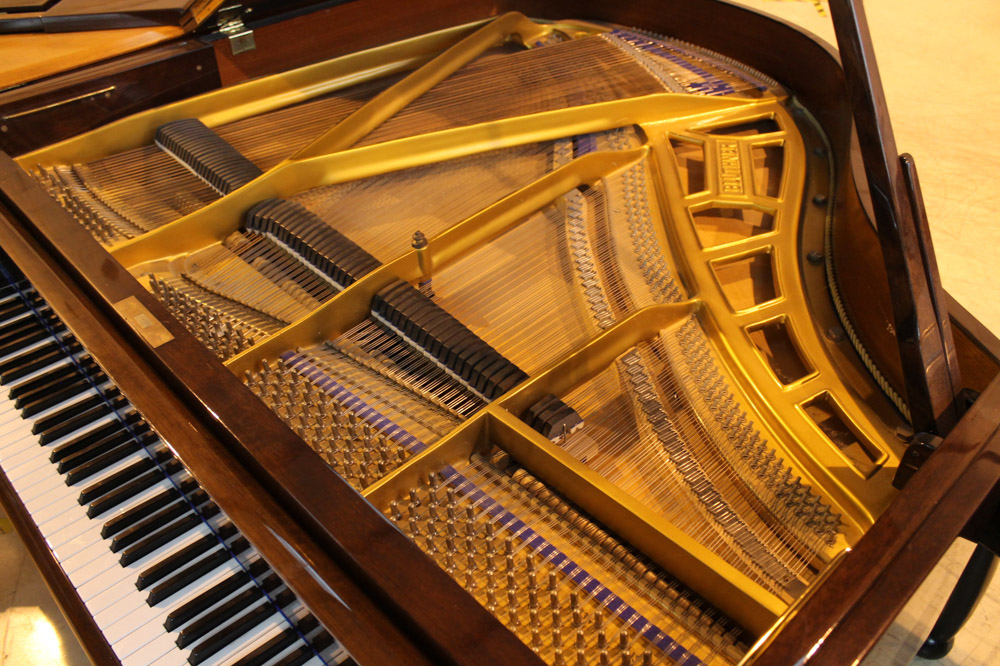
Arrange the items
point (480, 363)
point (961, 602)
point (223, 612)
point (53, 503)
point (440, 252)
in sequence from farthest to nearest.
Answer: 1. point (440, 252)
2. point (961, 602)
3. point (480, 363)
4. point (53, 503)
5. point (223, 612)

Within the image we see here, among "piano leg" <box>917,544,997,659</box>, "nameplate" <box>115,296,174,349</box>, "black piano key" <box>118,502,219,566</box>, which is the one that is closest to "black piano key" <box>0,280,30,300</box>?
"nameplate" <box>115,296,174,349</box>

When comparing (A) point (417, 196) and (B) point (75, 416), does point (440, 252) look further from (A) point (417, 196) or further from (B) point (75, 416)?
(B) point (75, 416)

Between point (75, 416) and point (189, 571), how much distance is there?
1.88 feet

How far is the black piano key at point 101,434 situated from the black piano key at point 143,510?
0.18 metres

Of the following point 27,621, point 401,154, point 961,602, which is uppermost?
point 401,154

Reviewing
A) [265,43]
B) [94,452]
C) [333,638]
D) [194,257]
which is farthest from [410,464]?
[265,43]

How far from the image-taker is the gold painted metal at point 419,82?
2.63 meters

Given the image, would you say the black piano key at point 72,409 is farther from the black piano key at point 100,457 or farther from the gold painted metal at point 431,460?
the gold painted metal at point 431,460

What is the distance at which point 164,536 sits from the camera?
1.58 metres

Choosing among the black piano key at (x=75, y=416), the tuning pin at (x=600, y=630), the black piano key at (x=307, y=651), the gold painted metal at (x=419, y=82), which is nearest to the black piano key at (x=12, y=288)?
the black piano key at (x=75, y=416)

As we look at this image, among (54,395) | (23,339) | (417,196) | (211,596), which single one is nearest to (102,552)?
(211,596)

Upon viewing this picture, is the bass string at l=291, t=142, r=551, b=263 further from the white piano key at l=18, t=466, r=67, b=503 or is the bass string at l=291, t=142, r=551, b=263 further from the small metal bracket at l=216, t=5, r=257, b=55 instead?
the white piano key at l=18, t=466, r=67, b=503

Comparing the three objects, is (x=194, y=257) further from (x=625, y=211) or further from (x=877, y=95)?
(x=877, y=95)

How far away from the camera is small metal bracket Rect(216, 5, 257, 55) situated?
2818mm
